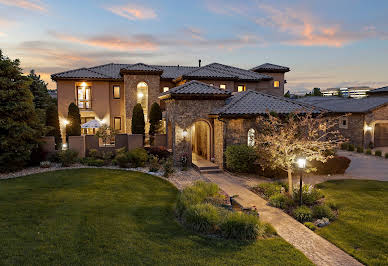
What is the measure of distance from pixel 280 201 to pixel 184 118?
369 inches

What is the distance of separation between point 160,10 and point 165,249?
16.7m

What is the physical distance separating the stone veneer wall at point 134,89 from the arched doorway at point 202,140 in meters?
6.75

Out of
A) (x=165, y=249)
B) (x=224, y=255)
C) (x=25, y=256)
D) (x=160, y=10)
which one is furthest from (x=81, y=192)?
(x=160, y=10)

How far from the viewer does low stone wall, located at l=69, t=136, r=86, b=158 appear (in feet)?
60.6

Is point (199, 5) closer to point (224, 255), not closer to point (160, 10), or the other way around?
point (160, 10)

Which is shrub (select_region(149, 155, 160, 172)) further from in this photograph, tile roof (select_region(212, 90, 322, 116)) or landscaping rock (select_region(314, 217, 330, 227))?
landscaping rock (select_region(314, 217, 330, 227))

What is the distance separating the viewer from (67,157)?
17.3 metres

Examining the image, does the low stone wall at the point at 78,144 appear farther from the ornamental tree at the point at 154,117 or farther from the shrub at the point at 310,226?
the shrub at the point at 310,226

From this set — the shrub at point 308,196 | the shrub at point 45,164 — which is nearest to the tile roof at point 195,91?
the shrub at point 308,196

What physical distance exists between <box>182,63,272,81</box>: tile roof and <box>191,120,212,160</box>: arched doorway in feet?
21.4

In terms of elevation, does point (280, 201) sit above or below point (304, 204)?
above

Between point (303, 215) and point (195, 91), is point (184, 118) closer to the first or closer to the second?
point (195, 91)

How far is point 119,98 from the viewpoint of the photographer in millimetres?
27875

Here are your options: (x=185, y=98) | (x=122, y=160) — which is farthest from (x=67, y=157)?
(x=185, y=98)
